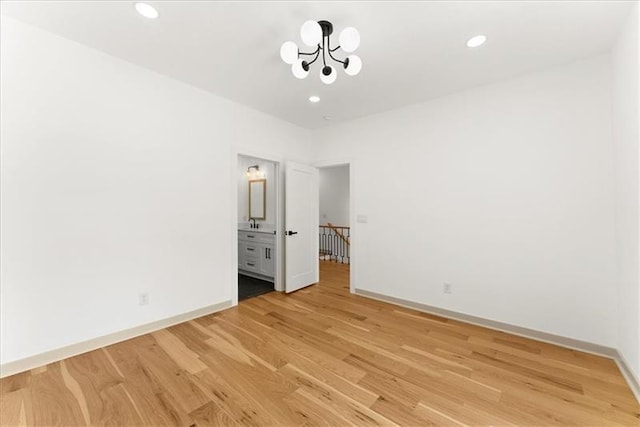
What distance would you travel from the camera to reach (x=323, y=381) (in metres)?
1.97

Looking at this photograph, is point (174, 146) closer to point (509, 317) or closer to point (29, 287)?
point (29, 287)

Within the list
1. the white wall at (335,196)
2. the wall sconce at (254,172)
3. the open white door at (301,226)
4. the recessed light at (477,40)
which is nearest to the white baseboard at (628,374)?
the recessed light at (477,40)

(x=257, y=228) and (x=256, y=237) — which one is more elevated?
(x=257, y=228)

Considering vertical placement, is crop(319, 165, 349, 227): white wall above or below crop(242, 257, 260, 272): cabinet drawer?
above

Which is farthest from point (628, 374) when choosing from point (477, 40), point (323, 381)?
point (477, 40)

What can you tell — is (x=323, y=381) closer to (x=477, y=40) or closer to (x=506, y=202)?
(x=506, y=202)

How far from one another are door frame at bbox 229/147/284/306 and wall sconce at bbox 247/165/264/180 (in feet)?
4.45

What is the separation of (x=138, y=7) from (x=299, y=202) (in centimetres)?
297

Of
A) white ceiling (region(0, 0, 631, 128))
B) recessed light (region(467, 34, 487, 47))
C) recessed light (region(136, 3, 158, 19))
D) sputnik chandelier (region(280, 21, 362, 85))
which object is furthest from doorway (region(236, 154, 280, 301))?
recessed light (region(467, 34, 487, 47))

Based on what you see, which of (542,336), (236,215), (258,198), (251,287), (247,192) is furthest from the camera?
(247,192)

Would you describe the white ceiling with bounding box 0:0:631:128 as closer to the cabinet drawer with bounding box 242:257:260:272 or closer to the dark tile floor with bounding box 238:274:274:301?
the dark tile floor with bounding box 238:274:274:301

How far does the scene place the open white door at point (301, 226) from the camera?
4160 millimetres

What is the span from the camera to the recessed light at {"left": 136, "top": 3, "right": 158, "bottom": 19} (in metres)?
1.88

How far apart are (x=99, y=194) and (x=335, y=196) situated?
22.5 ft
